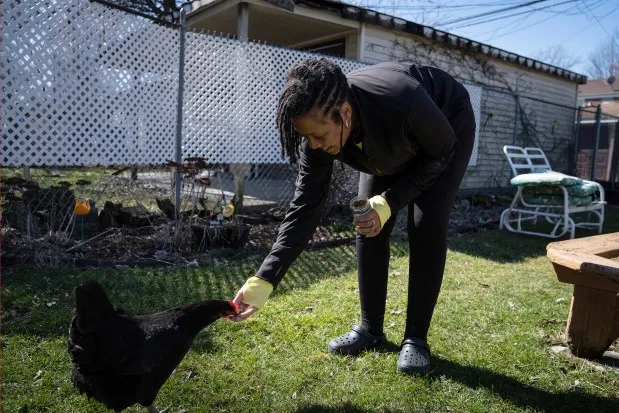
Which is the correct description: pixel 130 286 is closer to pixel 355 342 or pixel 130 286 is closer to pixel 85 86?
pixel 355 342

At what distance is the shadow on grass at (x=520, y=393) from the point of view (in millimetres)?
2127

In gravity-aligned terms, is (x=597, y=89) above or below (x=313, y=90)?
above

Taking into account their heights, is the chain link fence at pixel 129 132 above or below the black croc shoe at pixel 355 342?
above

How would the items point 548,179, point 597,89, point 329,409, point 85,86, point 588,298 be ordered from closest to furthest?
point 329,409 → point 588,298 → point 85,86 → point 548,179 → point 597,89

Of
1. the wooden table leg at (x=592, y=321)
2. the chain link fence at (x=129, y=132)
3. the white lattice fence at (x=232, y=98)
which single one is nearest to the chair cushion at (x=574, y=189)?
the chain link fence at (x=129, y=132)

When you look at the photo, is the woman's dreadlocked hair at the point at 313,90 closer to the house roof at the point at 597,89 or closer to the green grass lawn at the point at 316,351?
the green grass lawn at the point at 316,351

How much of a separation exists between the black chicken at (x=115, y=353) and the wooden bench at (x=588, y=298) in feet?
6.37

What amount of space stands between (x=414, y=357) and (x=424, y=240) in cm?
61

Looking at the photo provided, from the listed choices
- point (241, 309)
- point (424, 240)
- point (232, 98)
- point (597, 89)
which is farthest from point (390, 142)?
point (597, 89)

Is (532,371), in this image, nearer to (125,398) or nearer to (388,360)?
(388,360)

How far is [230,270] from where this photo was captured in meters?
4.18

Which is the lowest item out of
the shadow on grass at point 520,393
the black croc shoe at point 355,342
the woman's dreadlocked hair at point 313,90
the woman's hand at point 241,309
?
→ the shadow on grass at point 520,393

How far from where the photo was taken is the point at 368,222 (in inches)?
76.4

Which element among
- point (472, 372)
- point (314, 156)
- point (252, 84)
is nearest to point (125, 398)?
point (314, 156)
